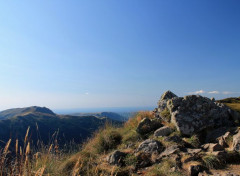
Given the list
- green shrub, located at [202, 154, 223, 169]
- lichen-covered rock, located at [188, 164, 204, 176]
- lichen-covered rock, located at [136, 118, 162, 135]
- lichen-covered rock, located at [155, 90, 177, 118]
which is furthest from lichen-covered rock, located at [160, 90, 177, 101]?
lichen-covered rock, located at [188, 164, 204, 176]

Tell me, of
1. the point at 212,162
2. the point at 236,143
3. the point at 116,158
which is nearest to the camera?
the point at 212,162

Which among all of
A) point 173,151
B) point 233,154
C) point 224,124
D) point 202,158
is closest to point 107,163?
point 173,151

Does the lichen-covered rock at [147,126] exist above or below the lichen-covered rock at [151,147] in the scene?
above

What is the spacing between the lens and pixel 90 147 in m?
8.84

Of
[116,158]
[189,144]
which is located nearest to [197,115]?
[189,144]

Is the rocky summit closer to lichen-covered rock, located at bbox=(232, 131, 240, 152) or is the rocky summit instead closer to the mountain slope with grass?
the mountain slope with grass

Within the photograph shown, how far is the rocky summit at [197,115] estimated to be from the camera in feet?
23.9

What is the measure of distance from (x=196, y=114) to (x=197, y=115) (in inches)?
2.9

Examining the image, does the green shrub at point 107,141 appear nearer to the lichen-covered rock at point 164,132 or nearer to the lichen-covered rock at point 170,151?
the lichen-covered rock at point 164,132

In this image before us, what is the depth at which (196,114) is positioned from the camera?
7.54 m

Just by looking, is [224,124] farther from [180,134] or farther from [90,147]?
[90,147]

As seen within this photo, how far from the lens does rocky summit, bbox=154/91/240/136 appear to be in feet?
23.9

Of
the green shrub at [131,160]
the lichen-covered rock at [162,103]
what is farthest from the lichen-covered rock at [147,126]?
the green shrub at [131,160]

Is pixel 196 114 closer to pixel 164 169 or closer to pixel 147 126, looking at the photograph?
pixel 147 126
